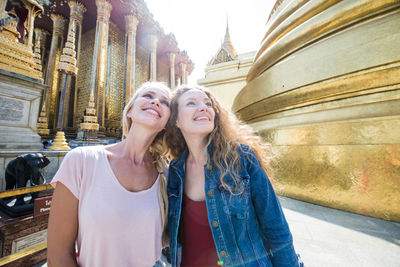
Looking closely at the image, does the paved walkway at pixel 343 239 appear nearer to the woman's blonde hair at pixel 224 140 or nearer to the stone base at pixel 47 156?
the woman's blonde hair at pixel 224 140

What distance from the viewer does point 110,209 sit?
0.98 meters

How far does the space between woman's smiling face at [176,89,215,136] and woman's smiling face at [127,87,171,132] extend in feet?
0.48

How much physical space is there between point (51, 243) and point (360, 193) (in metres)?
2.61

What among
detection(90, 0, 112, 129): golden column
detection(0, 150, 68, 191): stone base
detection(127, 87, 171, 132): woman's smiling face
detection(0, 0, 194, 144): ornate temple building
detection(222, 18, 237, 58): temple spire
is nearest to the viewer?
detection(127, 87, 171, 132): woman's smiling face

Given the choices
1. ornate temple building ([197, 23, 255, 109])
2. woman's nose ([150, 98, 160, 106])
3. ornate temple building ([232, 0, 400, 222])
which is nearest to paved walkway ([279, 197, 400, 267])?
ornate temple building ([232, 0, 400, 222])

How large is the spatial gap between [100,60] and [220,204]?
40.3 ft

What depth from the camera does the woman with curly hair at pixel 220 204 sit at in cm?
98

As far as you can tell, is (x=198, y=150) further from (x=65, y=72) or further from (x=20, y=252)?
(x=65, y=72)

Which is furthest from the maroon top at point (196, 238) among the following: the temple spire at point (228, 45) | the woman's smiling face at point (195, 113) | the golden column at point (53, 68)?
the golden column at point (53, 68)

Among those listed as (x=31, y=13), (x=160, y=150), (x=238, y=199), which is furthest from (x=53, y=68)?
(x=238, y=199)

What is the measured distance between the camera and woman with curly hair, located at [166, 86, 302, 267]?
979 mm

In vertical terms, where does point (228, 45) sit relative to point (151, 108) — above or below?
above

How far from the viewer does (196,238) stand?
1.13 meters

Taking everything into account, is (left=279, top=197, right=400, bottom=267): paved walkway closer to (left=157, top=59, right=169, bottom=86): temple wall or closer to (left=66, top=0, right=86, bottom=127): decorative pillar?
(left=66, top=0, right=86, bottom=127): decorative pillar
